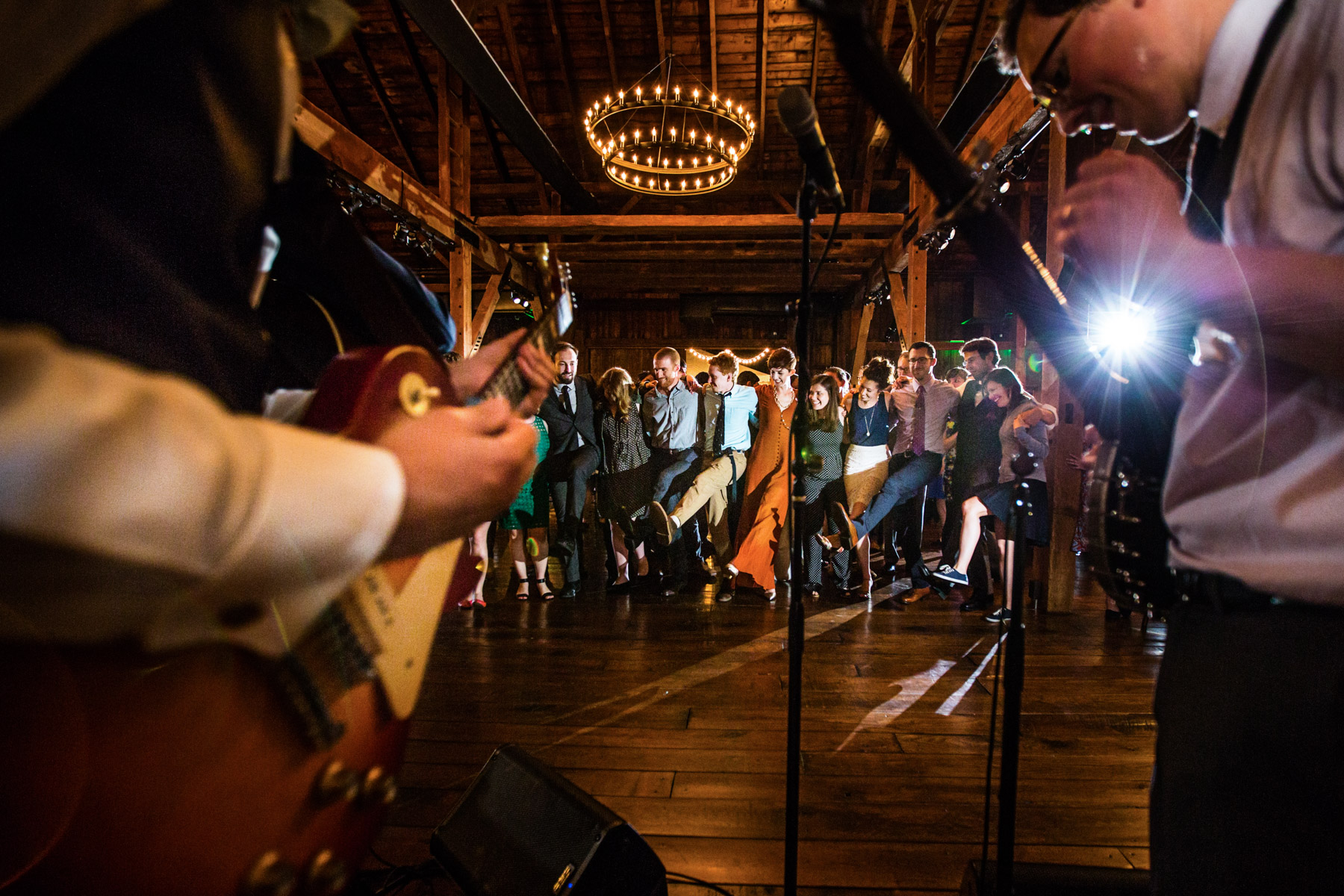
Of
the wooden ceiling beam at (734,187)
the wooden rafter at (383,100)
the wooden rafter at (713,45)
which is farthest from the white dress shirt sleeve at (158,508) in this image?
the wooden ceiling beam at (734,187)

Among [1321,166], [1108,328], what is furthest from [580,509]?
[1321,166]

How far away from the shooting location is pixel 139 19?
516mm

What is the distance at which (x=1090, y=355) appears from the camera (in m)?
1.03

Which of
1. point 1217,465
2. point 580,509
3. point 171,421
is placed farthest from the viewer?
point 580,509

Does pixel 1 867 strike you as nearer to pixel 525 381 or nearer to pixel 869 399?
pixel 525 381

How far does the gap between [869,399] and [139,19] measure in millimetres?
4963

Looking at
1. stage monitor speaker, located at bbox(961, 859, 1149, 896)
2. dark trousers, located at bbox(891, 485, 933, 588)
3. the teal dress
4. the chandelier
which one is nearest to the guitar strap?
stage monitor speaker, located at bbox(961, 859, 1149, 896)

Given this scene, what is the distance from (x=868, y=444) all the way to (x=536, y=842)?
4296 millimetres

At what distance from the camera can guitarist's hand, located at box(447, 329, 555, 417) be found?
104 cm

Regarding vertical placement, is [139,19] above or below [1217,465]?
above

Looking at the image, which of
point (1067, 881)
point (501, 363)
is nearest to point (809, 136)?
point (501, 363)

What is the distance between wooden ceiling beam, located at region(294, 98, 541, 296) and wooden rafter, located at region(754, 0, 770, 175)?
13.6ft

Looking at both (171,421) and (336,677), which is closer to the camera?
(171,421)

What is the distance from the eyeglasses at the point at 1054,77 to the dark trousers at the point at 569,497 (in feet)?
14.0
